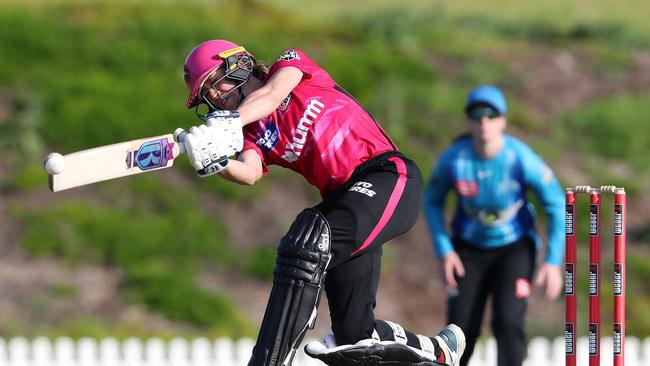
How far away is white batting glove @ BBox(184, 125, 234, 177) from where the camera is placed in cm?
430

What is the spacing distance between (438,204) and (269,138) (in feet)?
7.63

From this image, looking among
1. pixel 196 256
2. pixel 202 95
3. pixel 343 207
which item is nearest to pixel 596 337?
pixel 343 207

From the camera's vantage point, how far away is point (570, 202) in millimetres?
5191

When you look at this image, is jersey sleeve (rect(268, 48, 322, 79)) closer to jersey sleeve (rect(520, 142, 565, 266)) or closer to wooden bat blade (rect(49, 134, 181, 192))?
wooden bat blade (rect(49, 134, 181, 192))

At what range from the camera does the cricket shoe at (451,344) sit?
16.9 feet

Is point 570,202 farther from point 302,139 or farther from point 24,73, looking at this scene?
point 24,73

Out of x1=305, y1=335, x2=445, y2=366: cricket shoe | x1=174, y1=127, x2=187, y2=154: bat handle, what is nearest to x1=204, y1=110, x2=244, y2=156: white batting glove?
x1=174, y1=127, x2=187, y2=154: bat handle

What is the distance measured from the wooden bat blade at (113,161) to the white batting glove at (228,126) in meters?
0.17

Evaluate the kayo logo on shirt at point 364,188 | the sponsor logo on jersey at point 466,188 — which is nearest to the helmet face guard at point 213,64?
the kayo logo on shirt at point 364,188

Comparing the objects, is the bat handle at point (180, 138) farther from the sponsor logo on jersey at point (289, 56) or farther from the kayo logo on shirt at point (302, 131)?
the sponsor logo on jersey at point (289, 56)

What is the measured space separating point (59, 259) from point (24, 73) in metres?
3.78

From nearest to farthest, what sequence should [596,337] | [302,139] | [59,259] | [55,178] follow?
[55,178]
[302,139]
[596,337]
[59,259]

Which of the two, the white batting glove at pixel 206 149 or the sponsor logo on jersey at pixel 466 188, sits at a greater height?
the sponsor logo on jersey at pixel 466 188

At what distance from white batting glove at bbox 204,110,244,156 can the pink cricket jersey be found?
1.09ft
